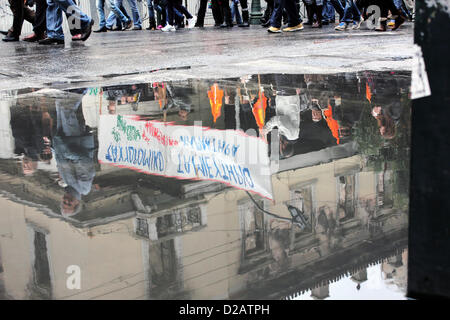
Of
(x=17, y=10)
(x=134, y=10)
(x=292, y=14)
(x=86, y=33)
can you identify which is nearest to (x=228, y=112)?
(x=86, y=33)

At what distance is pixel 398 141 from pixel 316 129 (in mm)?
629

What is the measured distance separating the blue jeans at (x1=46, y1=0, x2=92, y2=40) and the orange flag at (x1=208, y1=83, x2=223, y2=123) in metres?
5.93

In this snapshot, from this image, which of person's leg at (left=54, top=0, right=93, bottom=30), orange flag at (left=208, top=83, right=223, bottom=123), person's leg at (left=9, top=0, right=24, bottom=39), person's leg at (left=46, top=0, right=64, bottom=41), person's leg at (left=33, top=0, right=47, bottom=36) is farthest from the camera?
person's leg at (left=9, top=0, right=24, bottom=39)

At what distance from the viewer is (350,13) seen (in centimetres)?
1652

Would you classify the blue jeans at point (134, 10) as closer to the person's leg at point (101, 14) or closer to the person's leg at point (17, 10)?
the person's leg at point (101, 14)

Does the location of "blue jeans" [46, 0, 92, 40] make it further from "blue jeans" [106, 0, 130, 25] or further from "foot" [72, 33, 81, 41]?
"blue jeans" [106, 0, 130, 25]

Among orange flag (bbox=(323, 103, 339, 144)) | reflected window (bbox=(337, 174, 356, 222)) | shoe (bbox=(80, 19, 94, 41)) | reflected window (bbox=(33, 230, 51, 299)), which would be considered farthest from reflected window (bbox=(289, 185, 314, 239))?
shoe (bbox=(80, 19, 94, 41))

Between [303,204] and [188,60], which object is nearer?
[303,204]

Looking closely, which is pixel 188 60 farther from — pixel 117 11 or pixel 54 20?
pixel 117 11

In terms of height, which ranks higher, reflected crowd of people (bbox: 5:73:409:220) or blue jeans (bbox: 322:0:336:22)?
blue jeans (bbox: 322:0:336:22)

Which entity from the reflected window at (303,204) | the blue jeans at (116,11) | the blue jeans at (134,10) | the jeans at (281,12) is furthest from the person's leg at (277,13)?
the reflected window at (303,204)

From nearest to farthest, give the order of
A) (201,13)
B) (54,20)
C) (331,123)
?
(331,123)
(54,20)
(201,13)

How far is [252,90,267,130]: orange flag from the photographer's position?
4452mm

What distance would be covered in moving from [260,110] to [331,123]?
0.67 meters
